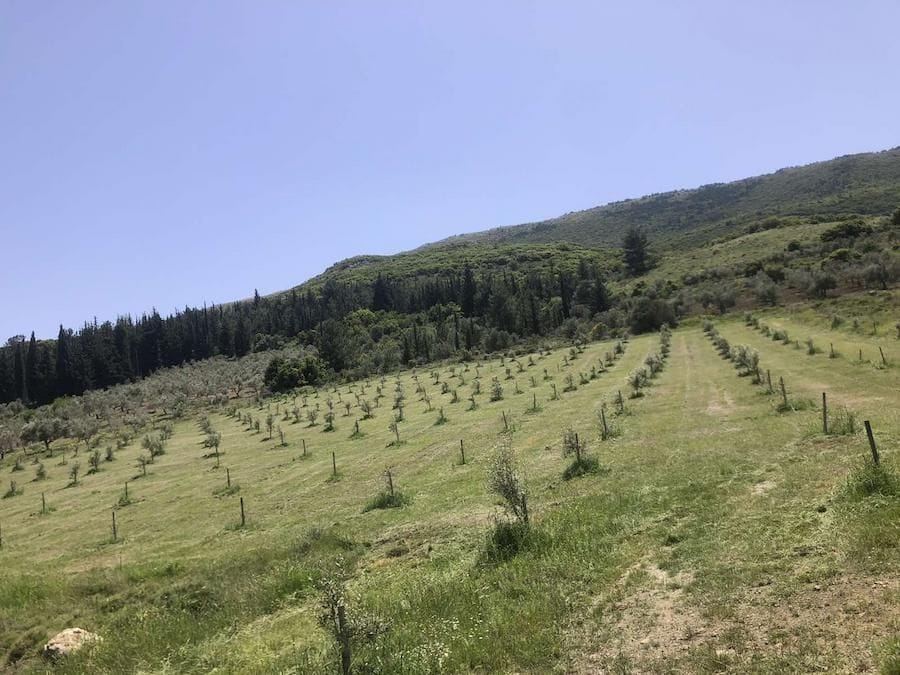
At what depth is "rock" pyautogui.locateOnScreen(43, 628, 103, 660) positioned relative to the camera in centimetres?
1312

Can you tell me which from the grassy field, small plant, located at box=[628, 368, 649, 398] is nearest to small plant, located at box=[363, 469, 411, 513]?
the grassy field

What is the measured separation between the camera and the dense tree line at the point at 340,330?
11288 centimetres

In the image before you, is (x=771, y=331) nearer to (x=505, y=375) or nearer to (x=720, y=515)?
(x=505, y=375)

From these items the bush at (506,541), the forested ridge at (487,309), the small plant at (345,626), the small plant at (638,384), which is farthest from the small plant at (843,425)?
the forested ridge at (487,309)

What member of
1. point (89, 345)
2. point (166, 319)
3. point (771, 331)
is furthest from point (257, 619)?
point (166, 319)

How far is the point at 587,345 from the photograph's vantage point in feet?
271

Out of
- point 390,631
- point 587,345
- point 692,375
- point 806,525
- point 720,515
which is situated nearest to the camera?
point 390,631

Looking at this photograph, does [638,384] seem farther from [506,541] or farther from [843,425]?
[506,541]

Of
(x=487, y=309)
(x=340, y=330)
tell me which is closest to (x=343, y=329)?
(x=340, y=330)

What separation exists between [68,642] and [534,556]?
11.3 meters

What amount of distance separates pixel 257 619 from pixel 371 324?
458 ft

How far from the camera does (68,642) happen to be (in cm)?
1340

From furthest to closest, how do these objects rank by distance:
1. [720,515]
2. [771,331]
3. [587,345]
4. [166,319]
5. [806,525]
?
[166,319] → [587,345] → [771,331] → [720,515] → [806,525]

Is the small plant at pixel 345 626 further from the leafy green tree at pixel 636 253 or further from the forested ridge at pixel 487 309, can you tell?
the leafy green tree at pixel 636 253
